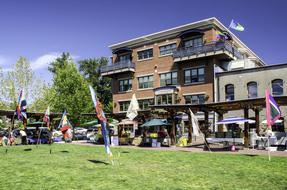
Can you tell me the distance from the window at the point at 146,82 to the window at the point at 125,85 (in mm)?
2182

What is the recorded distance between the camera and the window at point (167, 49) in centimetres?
4013

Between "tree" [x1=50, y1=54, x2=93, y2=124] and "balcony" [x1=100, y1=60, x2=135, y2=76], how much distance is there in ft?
13.4

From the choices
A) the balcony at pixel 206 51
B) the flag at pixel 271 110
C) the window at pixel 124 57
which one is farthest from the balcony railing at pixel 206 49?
the flag at pixel 271 110

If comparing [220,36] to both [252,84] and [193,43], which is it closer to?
[193,43]

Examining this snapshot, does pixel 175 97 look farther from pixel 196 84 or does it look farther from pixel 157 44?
pixel 157 44

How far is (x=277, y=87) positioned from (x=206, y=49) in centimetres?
916

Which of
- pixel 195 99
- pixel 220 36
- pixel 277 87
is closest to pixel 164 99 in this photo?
pixel 195 99

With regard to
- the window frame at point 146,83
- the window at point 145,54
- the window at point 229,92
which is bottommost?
the window at point 229,92

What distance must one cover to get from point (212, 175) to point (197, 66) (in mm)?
27381

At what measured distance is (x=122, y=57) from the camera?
1844 inches

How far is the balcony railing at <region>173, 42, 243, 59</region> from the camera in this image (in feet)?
112

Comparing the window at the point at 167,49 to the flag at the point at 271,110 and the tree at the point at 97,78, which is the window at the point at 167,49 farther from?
the tree at the point at 97,78

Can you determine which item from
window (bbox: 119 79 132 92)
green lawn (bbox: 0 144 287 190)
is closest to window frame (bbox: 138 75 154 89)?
window (bbox: 119 79 132 92)

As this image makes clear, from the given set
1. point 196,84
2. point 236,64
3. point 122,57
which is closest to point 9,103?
Answer: point 122,57
